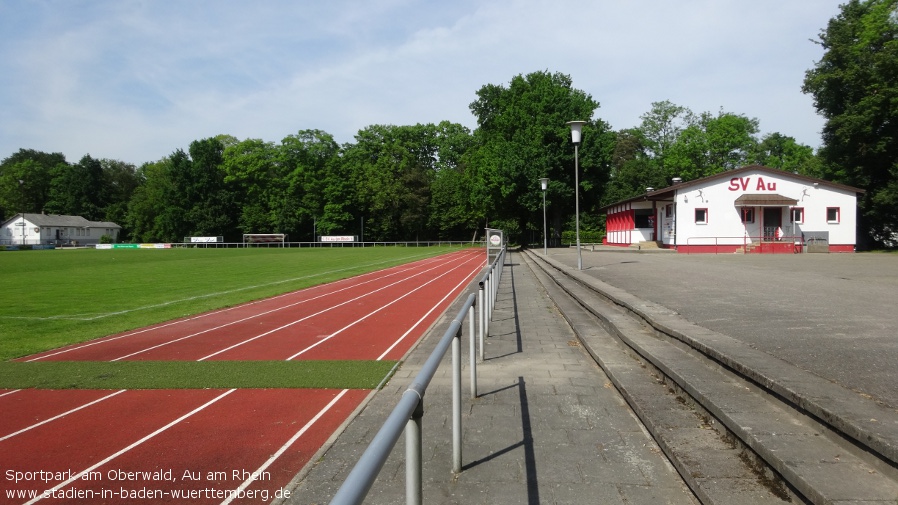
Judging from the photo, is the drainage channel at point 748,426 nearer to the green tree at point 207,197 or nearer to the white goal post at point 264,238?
the white goal post at point 264,238

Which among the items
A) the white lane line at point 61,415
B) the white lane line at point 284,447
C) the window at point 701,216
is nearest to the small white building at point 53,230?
the window at point 701,216

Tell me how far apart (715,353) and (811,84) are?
41.8 meters

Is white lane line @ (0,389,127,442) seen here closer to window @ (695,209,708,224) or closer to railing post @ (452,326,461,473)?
railing post @ (452,326,461,473)

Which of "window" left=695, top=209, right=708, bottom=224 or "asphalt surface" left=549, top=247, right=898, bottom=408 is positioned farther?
"window" left=695, top=209, right=708, bottom=224

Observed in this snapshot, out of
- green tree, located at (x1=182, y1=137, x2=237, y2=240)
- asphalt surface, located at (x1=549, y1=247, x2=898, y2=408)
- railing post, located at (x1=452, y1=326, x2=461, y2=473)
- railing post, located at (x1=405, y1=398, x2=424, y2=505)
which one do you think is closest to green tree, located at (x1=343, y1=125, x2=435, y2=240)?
green tree, located at (x1=182, y1=137, x2=237, y2=240)

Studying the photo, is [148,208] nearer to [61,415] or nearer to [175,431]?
[61,415]

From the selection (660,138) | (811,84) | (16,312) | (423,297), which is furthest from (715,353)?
(660,138)

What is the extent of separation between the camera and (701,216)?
35.7 meters

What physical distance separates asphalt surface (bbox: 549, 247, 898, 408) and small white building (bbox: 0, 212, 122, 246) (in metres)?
103

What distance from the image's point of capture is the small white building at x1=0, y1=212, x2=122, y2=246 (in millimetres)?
92312

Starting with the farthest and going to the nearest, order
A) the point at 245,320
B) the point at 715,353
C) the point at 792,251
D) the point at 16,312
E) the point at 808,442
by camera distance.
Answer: the point at 792,251
the point at 16,312
the point at 245,320
the point at 715,353
the point at 808,442

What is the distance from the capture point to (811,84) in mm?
38312

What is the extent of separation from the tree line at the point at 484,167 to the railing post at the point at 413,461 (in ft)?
135

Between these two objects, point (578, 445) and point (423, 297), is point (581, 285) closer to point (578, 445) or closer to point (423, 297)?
point (423, 297)
